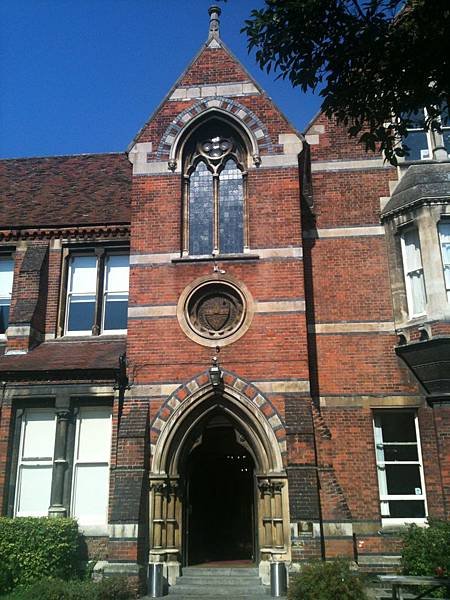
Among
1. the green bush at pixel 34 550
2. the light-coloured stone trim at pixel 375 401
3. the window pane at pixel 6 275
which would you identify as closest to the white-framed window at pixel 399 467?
the light-coloured stone trim at pixel 375 401

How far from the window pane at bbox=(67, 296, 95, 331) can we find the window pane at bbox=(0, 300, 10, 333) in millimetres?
1566

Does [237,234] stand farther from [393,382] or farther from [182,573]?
[182,573]

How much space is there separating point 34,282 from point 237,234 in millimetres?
5089

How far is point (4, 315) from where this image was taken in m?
16.1

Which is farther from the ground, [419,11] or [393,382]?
[419,11]

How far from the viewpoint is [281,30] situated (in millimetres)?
8641

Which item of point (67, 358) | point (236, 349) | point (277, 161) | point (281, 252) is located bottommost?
point (236, 349)

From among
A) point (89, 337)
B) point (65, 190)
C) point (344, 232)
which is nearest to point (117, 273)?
point (89, 337)

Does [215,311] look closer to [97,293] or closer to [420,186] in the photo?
[97,293]

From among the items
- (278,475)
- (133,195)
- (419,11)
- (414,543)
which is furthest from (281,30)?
(414,543)

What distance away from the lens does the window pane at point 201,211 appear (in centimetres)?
1437

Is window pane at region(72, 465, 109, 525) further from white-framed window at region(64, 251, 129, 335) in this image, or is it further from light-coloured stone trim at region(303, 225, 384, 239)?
light-coloured stone trim at region(303, 225, 384, 239)

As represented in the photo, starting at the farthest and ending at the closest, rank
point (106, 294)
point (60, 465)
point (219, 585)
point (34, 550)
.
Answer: point (106, 294) < point (60, 465) < point (34, 550) < point (219, 585)

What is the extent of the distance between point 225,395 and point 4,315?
6.45m
